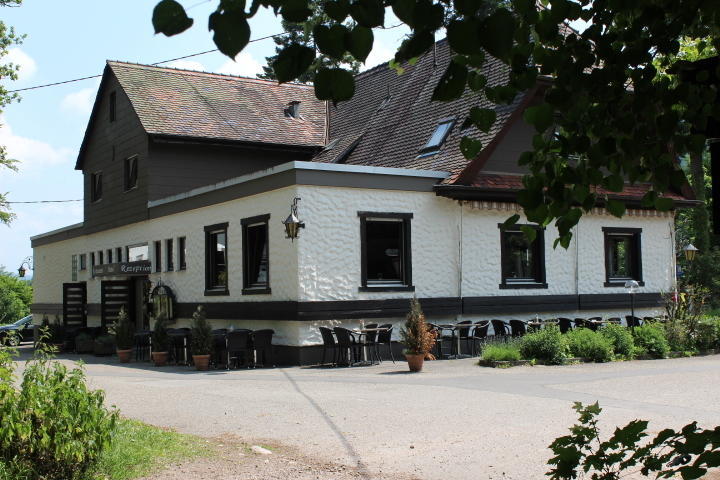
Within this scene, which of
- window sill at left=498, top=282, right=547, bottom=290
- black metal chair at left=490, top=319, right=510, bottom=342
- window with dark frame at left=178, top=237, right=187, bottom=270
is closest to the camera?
black metal chair at left=490, top=319, right=510, bottom=342

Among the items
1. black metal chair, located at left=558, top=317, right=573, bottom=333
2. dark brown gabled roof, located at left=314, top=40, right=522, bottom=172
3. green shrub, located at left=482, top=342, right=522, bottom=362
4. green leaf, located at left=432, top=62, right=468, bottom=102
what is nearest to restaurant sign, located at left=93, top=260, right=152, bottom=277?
dark brown gabled roof, located at left=314, top=40, right=522, bottom=172

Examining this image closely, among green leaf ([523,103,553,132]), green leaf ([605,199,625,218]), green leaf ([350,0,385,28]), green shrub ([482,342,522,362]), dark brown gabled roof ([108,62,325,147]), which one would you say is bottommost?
green shrub ([482,342,522,362])

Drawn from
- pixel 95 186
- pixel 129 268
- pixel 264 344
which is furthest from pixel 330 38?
pixel 95 186

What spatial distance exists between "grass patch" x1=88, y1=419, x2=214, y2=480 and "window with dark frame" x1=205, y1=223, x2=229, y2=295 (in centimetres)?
1225

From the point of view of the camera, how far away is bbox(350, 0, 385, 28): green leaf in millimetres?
2730

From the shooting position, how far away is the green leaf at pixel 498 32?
273cm

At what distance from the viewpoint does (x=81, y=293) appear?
99.0 feet

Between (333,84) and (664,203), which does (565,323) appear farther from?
(333,84)

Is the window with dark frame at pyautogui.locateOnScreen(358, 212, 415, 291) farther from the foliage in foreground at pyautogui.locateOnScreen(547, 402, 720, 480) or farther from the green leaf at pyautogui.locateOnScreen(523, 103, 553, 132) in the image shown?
the green leaf at pyautogui.locateOnScreen(523, 103, 553, 132)

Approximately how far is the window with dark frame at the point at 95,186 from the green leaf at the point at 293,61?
2838 cm

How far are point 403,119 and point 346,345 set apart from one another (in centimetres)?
884

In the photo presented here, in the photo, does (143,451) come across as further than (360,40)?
Yes

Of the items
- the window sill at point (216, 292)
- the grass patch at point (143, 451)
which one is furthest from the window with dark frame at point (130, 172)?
the grass patch at point (143, 451)

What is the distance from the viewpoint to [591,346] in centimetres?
1786
